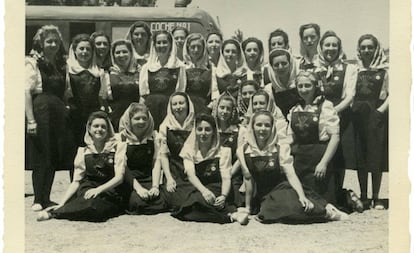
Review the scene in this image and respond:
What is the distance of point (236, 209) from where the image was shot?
1729 mm

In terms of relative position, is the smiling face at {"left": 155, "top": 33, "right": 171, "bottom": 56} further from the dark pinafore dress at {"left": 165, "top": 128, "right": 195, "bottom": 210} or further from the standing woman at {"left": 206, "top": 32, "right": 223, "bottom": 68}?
the dark pinafore dress at {"left": 165, "top": 128, "right": 195, "bottom": 210}

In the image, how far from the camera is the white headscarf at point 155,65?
1.73 meters

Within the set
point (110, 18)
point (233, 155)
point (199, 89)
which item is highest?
point (110, 18)

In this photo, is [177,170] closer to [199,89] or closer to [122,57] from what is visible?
[199,89]

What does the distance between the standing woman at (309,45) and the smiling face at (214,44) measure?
26cm

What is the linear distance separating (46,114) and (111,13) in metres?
0.37

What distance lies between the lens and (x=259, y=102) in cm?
173

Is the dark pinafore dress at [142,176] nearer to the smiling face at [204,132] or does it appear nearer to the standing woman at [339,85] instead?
the smiling face at [204,132]

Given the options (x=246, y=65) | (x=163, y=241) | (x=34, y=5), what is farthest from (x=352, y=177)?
(x=34, y=5)

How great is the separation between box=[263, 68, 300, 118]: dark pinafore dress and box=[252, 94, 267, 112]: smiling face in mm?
35

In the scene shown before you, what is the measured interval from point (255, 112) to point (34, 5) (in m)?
0.76

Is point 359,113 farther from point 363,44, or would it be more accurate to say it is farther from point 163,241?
point 163,241

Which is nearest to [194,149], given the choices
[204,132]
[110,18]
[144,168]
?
[204,132]

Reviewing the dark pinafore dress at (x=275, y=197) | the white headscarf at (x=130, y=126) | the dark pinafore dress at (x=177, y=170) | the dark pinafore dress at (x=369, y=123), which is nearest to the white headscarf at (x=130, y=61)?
the white headscarf at (x=130, y=126)
